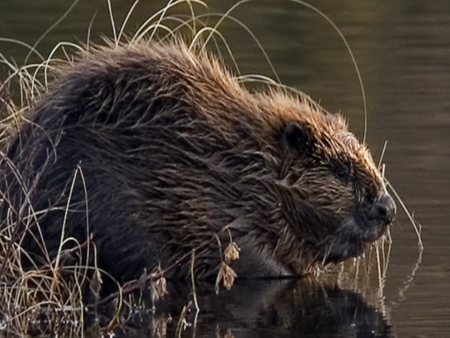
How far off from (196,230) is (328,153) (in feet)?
2.13

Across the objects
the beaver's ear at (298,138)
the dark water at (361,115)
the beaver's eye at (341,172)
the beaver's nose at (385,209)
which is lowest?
the dark water at (361,115)

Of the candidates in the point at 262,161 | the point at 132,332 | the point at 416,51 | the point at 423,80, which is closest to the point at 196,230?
the point at 262,161

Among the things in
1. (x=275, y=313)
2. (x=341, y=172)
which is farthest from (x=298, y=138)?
(x=275, y=313)

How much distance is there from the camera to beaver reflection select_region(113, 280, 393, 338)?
5461mm

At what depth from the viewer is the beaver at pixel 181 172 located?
6.21m

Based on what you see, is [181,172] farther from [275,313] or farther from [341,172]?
[275,313]

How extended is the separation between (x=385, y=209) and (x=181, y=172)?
0.81m

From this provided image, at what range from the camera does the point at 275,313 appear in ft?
19.0

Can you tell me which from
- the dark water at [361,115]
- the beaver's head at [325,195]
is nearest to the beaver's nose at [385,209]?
the beaver's head at [325,195]

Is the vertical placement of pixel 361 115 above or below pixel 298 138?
below

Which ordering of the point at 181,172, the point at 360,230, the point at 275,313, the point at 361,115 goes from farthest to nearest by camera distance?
the point at 361,115
the point at 360,230
the point at 181,172
the point at 275,313

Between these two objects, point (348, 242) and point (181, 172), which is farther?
point (348, 242)

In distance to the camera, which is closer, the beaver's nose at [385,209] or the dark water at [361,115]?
the dark water at [361,115]

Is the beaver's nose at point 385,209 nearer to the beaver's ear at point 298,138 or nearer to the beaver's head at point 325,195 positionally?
the beaver's head at point 325,195
